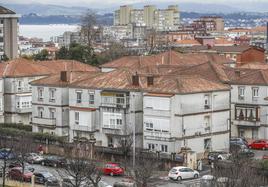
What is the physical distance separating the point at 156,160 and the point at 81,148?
4.46m

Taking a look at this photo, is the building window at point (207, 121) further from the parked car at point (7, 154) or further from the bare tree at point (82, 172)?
the bare tree at point (82, 172)

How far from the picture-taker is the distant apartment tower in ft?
370

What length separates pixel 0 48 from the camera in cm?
11212

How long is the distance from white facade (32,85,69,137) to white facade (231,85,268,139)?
1205cm

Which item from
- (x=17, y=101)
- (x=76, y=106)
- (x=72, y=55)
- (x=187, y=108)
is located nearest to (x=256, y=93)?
(x=187, y=108)

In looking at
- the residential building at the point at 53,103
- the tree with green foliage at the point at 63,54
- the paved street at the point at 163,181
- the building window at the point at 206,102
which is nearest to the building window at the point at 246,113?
the building window at the point at 206,102

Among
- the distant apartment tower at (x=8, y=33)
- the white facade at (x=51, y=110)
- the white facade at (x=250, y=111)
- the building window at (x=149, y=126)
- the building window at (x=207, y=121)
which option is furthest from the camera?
the distant apartment tower at (x=8, y=33)

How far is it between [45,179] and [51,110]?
1469 centimetres

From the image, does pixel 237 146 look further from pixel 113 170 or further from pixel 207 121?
pixel 113 170

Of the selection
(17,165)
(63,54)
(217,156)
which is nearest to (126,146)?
(217,156)

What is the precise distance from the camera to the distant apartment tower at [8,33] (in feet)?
370

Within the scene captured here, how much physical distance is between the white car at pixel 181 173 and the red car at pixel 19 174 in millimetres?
7422

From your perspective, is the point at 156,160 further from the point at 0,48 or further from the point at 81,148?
the point at 0,48

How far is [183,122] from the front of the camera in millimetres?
47375
